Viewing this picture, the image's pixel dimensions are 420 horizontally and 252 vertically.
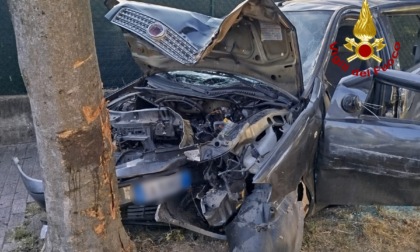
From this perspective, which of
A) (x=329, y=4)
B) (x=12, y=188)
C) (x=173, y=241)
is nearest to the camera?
(x=173, y=241)

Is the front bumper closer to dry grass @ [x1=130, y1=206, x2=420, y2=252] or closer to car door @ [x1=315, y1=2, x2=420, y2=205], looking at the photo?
dry grass @ [x1=130, y1=206, x2=420, y2=252]

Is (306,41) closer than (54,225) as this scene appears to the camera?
No

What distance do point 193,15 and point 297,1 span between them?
1.65 metres

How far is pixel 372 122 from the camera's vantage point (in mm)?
3127

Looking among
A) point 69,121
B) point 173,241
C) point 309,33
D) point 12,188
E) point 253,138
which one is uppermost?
point 309,33

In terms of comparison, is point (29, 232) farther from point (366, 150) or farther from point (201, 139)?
point (366, 150)

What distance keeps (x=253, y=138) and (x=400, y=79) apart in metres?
1.05

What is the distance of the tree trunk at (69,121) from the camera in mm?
2166

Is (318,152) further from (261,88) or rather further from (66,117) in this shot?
(66,117)

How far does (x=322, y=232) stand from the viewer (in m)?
3.66

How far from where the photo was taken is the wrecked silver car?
303cm

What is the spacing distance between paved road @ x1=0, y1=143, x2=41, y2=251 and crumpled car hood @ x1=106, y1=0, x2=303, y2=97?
1.84 metres

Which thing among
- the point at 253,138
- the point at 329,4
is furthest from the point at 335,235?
the point at 329,4

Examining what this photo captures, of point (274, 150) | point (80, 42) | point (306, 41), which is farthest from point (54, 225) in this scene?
point (306, 41)
